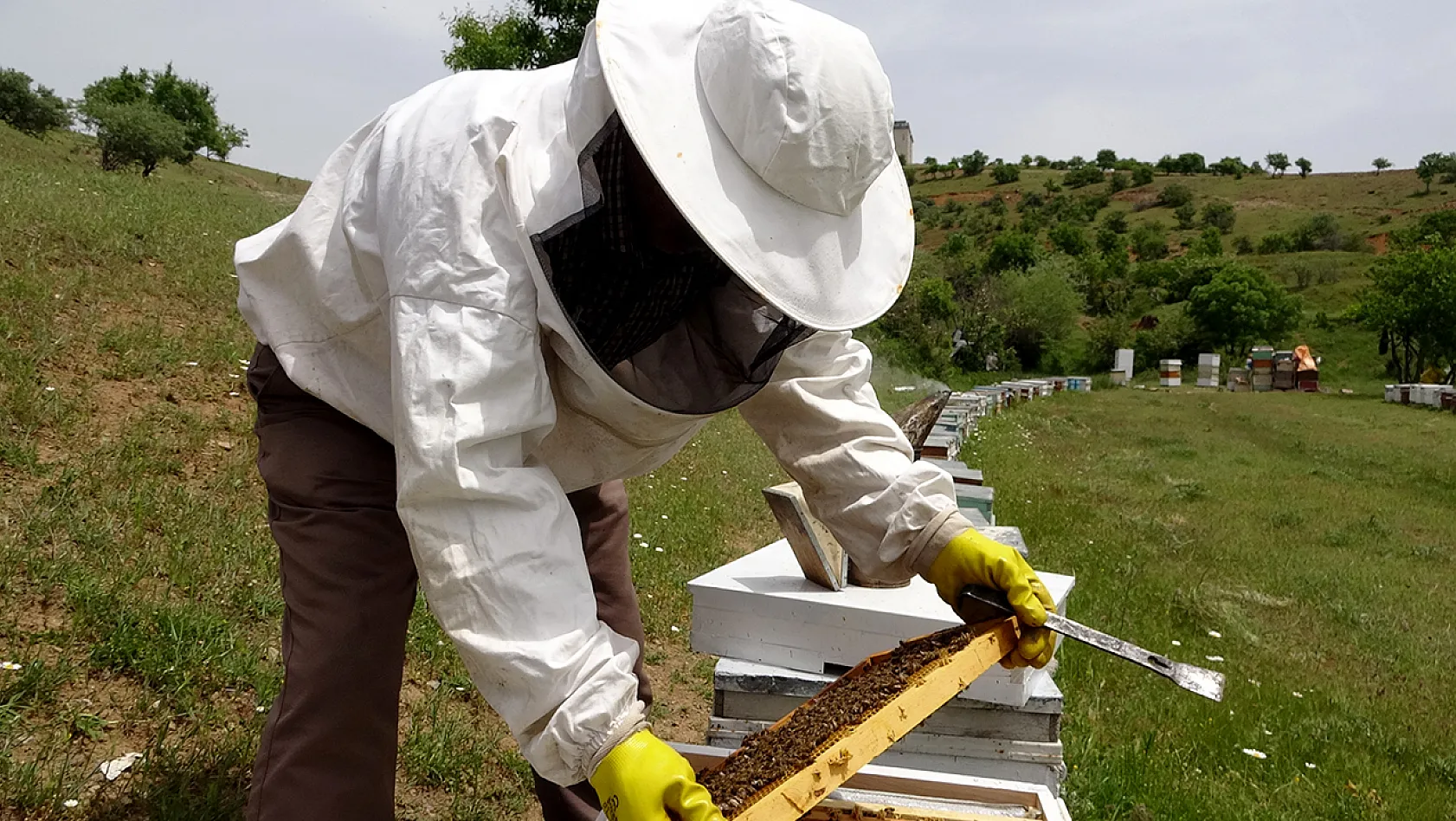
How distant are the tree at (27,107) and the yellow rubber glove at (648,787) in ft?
108

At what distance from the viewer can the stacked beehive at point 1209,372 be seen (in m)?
33.7

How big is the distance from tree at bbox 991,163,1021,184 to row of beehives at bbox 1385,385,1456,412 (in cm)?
8592

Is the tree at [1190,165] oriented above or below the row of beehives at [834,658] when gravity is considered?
above

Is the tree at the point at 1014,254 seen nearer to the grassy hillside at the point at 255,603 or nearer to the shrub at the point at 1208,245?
the shrub at the point at 1208,245

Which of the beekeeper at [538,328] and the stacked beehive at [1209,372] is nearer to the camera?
the beekeeper at [538,328]

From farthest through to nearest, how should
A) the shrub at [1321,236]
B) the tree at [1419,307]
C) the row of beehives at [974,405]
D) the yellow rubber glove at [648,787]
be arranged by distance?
the shrub at [1321,236] < the tree at [1419,307] < the row of beehives at [974,405] < the yellow rubber glove at [648,787]

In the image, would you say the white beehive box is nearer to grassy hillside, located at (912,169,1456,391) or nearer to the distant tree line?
the distant tree line

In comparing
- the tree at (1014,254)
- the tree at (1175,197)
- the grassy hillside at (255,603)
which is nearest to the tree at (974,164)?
the tree at (1175,197)

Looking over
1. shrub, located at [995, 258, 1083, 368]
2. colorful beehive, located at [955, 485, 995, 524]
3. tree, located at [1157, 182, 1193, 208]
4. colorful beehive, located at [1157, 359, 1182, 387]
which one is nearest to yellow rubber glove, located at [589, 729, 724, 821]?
colorful beehive, located at [955, 485, 995, 524]

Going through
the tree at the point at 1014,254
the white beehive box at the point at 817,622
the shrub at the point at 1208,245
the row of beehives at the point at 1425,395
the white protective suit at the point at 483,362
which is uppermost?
the shrub at the point at 1208,245

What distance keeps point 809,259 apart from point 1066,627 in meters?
1.02

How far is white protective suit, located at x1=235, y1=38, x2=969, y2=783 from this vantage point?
1482 millimetres

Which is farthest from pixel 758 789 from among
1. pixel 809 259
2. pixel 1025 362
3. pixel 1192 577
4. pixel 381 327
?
pixel 1025 362

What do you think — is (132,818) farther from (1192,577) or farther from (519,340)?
(1192,577)
